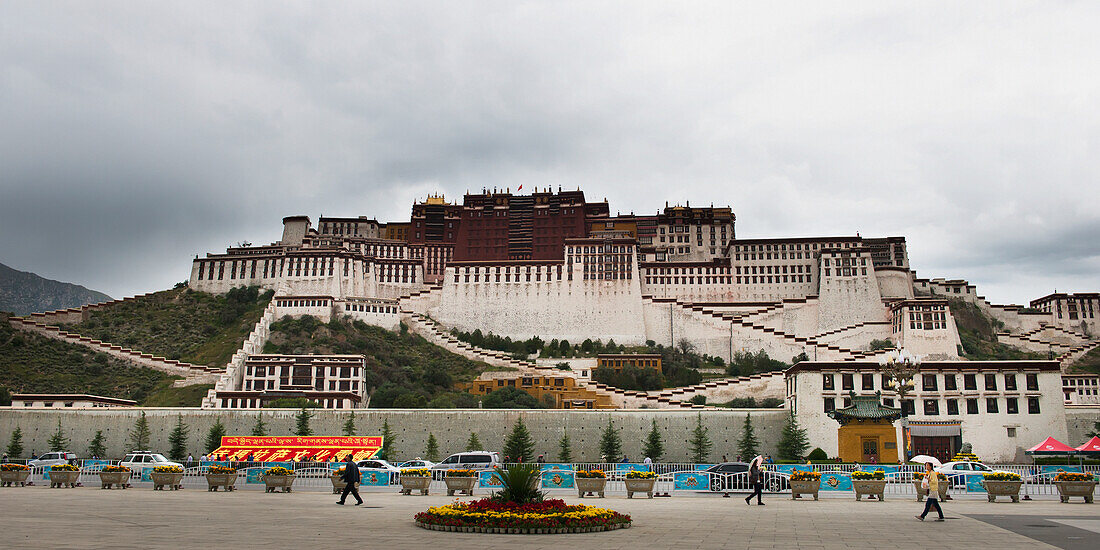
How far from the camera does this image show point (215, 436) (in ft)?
171

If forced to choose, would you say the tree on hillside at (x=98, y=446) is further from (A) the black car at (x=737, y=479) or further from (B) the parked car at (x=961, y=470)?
(B) the parked car at (x=961, y=470)

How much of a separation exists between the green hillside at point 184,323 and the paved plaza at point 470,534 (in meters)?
58.7

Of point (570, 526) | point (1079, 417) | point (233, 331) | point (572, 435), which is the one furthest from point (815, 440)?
point (233, 331)

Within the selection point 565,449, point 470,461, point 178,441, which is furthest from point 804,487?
point 178,441

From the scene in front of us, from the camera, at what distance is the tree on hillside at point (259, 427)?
53156 millimetres

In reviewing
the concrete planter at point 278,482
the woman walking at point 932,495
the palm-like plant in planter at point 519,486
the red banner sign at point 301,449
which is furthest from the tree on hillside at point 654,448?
the palm-like plant in planter at point 519,486

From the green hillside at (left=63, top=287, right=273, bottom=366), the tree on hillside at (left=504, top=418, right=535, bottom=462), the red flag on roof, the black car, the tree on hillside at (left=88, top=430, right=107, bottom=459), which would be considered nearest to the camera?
the black car

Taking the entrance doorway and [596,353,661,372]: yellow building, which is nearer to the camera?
the entrance doorway

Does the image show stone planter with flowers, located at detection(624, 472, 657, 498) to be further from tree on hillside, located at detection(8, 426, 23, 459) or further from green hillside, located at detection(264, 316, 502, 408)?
tree on hillside, located at detection(8, 426, 23, 459)

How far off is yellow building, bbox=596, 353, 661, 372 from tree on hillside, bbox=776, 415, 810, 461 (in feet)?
105

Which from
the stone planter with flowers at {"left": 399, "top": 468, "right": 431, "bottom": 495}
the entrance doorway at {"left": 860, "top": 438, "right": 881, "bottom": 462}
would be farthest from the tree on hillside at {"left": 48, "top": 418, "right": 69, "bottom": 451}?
the entrance doorway at {"left": 860, "top": 438, "right": 881, "bottom": 462}

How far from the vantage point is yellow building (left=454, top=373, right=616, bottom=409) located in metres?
70.4

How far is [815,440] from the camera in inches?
1955

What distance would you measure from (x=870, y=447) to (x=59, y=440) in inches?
1880
